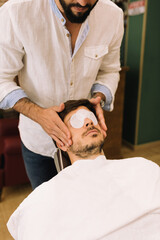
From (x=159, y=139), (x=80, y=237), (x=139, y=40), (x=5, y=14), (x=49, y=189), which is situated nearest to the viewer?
(x=80, y=237)

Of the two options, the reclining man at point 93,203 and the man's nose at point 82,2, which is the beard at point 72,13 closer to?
the man's nose at point 82,2

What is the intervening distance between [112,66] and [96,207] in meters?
0.88

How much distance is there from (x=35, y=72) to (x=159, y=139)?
257cm

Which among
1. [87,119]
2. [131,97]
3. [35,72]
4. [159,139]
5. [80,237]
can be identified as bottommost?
[159,139]

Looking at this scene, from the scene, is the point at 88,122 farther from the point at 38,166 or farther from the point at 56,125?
the point at 38,166

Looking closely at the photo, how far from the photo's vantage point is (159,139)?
11.2 feet

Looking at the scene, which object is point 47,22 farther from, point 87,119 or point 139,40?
point 139,40

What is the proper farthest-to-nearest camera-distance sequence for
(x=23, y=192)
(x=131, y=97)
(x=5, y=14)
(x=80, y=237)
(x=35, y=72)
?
(x=131, y=97), (x=23, y=192), (x=35, y=72), (x=5, y=14), (x=80, y=237)

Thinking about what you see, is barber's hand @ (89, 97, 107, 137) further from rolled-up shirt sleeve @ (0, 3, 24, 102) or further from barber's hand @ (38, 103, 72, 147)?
rolled-up shirt sleeve @ (0, 3, 24, 102)

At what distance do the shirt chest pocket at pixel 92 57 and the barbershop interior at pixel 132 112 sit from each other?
122 centimetres

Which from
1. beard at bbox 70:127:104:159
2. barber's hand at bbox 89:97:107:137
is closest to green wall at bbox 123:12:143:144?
barber's hand at bbox 89:97:107:137

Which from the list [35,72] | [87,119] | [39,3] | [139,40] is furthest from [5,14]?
[139,40]

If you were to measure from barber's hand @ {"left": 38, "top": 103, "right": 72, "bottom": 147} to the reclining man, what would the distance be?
0.25ft

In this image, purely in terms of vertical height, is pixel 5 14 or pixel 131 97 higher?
pixel 5 14
